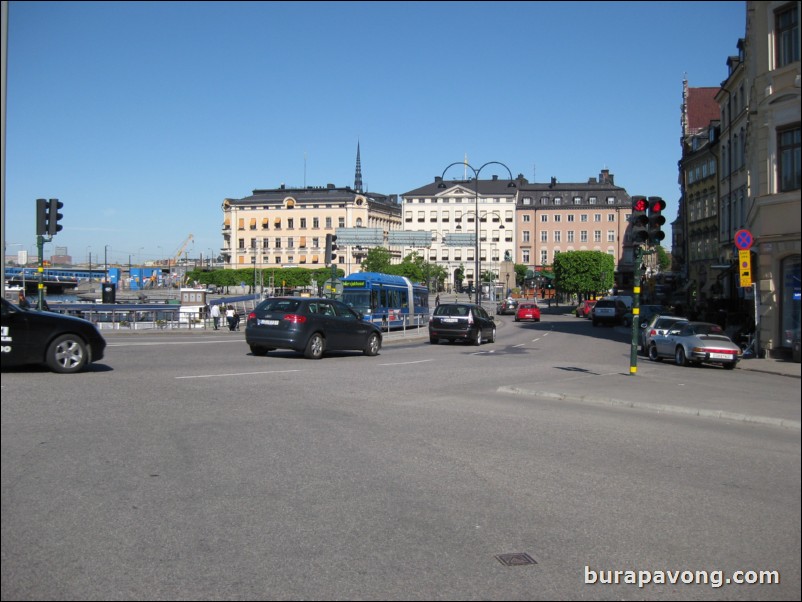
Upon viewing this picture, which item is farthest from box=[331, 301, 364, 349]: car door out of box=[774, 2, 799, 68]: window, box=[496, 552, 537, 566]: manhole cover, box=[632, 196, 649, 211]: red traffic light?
box=[774, 2, 799, 68]: window

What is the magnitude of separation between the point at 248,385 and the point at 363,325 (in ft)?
30.7

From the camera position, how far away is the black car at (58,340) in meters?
8.31

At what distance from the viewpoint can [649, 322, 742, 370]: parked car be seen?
74.2 ft

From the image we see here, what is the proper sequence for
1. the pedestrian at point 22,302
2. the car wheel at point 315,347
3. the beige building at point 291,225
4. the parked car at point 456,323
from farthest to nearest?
the beige building at point 291,225 < the parked car at point 456,323 < the car wheel at point 315,347 < the pedestrian at point 22,302

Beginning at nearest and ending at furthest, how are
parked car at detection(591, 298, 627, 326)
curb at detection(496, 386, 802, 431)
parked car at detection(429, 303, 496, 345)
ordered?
curb at detection(496, 386, 802, 431) < parked car at detection(429, 303, 496, 345) < parked car at detection(591, 298, 627, 326)

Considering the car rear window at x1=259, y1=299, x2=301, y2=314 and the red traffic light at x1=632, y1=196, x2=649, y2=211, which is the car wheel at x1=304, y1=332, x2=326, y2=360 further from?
the red traffic light at x1=632, y1=196, x2=649, y2=211

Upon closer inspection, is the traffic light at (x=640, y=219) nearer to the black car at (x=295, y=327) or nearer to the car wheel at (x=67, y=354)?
the black car at (x=295, y=327)

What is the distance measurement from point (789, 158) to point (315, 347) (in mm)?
18389

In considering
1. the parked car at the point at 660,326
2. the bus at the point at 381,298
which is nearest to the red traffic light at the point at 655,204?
the parked car at the point at 660,326

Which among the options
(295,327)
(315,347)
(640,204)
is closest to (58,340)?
(295,327)

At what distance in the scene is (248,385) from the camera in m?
14.3

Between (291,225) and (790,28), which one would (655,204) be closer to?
(790,28)

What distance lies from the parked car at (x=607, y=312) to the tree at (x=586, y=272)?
4071 centimetres

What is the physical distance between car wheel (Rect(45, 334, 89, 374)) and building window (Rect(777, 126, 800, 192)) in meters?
9.33
